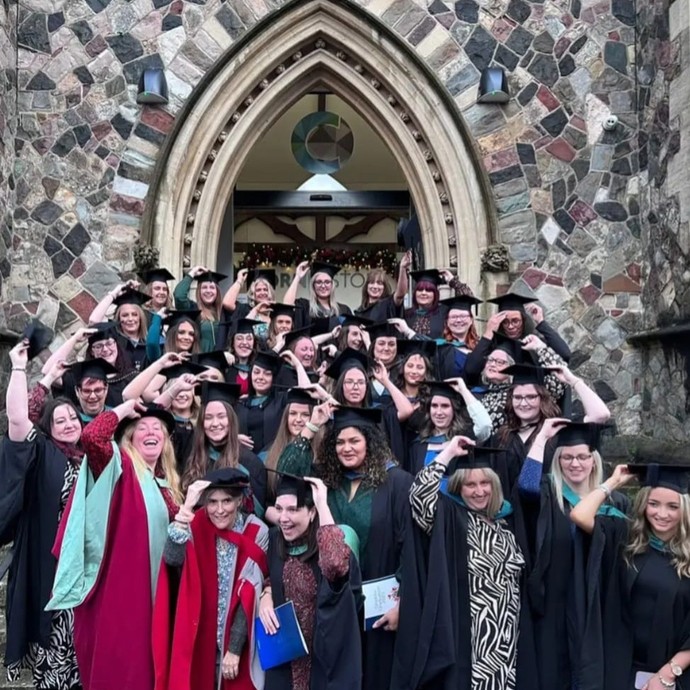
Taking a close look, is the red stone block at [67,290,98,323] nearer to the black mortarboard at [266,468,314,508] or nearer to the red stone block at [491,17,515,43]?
the red stone block at [491,17,515,43]

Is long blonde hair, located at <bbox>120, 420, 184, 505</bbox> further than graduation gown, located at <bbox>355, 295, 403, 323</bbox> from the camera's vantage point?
No

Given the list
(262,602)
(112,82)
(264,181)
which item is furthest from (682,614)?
(264,181)

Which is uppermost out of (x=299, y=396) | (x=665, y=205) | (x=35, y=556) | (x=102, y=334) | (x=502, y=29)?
(x=502, y=29)

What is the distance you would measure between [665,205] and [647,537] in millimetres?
4826

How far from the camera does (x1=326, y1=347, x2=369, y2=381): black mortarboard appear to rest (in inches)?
182

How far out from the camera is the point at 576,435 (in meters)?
3.69

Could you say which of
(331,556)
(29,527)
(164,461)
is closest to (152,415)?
(164,461)

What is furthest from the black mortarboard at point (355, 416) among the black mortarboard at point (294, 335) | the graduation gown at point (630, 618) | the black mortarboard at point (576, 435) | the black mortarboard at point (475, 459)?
the black mortarboard at point (294, 335)

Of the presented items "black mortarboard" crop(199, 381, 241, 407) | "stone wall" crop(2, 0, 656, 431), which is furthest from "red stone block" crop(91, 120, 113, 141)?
"black mortarboard" crop(199, 381, 241, 407)

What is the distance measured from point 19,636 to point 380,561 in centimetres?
156

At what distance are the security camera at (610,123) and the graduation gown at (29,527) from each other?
613cm

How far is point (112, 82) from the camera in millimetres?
8086

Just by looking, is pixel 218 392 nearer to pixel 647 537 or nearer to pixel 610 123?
pixel 647 537

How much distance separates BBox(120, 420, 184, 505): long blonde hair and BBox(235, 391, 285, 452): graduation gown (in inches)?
46.7
